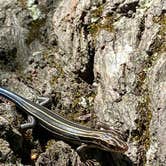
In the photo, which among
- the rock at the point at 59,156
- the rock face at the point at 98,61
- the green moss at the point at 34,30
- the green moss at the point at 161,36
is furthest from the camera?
the green moss at the point at 34,30

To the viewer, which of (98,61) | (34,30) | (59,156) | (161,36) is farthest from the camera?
(34,30)

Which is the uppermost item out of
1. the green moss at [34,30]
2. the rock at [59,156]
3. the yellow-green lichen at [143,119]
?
the green moss at [34,30]

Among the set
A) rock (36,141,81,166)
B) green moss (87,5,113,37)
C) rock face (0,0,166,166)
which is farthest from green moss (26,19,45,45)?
rock (36,141,81,166)

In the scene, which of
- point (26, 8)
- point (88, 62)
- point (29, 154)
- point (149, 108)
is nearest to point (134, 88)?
point (149, 108)

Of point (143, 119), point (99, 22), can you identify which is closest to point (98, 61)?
point (99, 22)

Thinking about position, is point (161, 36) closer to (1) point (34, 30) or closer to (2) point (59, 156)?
(2) point (59, 156)

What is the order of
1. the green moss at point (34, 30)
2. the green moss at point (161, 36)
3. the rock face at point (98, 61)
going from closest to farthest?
1. the rock face at point (98, 61)
2. the green moss at point (161, 36)
3. the green moss at point (34, 30)

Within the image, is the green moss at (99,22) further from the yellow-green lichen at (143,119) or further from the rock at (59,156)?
the rock at (59,156)

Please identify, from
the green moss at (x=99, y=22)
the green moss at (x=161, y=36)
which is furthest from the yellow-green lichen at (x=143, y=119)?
the green moss at (x=99, y=22)
